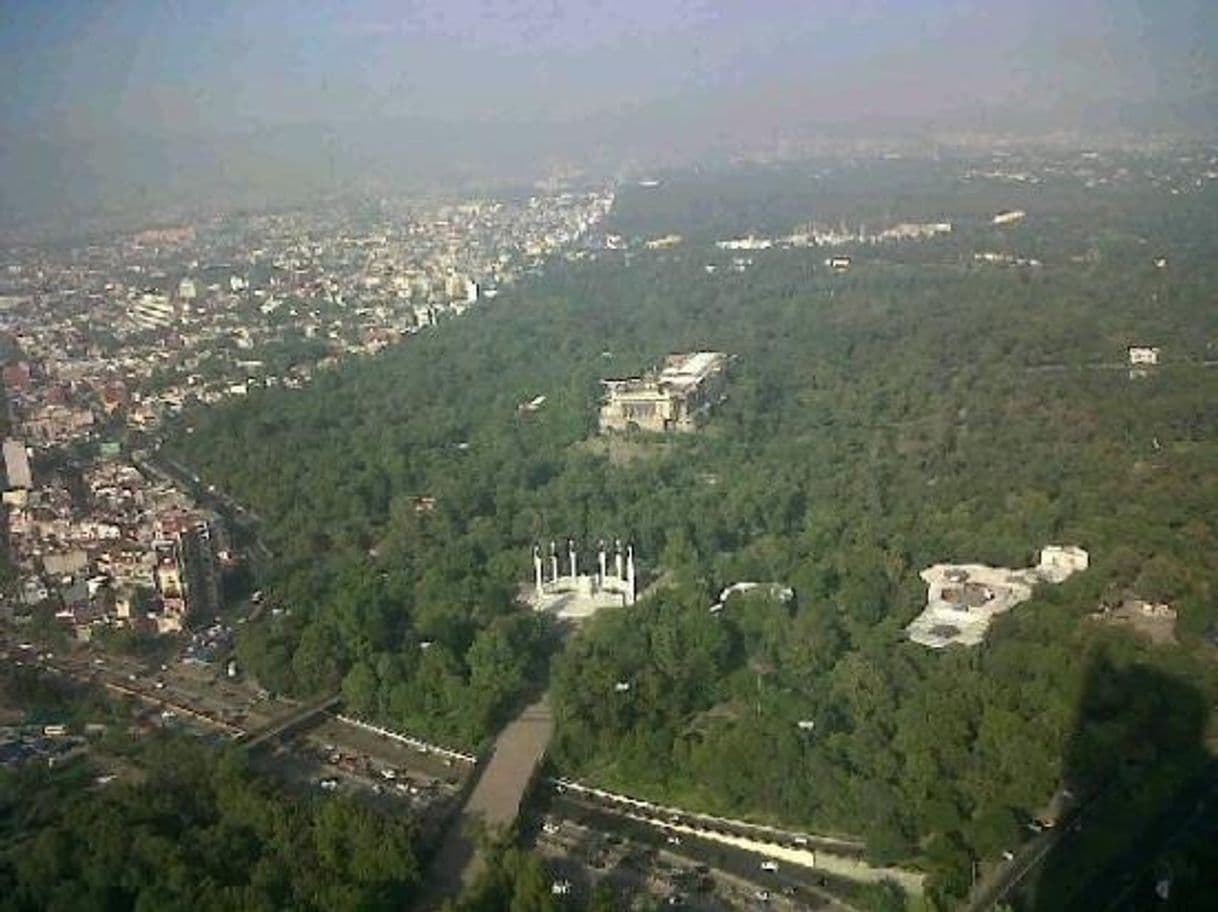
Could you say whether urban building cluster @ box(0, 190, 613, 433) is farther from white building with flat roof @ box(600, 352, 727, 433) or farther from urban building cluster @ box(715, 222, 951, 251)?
white building with flat roof @ box(600, 352, 727, 433)

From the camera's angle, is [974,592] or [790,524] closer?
[974,592]

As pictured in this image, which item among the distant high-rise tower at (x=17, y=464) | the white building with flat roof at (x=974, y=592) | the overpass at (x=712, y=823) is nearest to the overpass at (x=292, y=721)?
the overpass at (x=712, y=823)

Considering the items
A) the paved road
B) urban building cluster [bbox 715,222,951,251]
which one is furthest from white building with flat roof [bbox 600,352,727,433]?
urban building cluster [bbox 715,222,951,251]

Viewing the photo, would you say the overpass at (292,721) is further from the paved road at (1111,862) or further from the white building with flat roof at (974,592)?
the paved road at (1111,862)

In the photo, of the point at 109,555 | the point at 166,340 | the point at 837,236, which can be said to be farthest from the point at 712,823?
the point at 837,236

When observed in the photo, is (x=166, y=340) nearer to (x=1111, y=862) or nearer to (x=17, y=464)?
(x=17, y=464)

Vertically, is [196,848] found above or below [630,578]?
above
